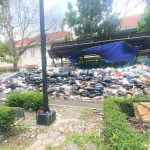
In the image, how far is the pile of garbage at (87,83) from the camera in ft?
46.2

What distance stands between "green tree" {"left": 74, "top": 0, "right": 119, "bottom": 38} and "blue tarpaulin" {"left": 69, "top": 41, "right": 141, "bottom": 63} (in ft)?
22.3

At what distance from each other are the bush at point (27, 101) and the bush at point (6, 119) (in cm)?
255

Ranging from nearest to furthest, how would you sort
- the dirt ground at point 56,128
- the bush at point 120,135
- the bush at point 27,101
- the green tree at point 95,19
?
the bush at point 120,135 < the dirt ground at point 56,128 < the bush at point 27,101 < the green tree at point 95,19

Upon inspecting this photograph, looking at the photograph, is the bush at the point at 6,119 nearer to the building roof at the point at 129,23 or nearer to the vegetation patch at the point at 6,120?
the vegetation patch at the point at 6,120

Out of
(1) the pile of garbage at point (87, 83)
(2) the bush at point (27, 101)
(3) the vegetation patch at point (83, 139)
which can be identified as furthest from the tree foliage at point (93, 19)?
(3) the vegetation patch at point (83, 139)

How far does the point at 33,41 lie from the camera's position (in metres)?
36.6

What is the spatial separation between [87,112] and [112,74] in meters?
6.52

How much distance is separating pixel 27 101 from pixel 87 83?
5626 millimetres

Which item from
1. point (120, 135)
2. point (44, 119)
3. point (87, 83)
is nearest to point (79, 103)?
point (87, 83)

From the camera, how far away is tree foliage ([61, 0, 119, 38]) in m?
26.0

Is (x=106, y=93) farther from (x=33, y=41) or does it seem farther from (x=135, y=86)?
(x=33, y=41)

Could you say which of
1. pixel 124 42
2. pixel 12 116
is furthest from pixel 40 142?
pixel 124 42

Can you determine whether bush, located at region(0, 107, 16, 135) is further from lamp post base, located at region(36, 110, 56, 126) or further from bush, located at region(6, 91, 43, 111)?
bush, located at region(6, 91, 43, 111)

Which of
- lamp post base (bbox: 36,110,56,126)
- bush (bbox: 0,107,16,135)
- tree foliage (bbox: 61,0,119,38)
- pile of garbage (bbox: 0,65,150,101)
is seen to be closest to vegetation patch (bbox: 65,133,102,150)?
lamp post base (bbox: 36,110,56,126)
